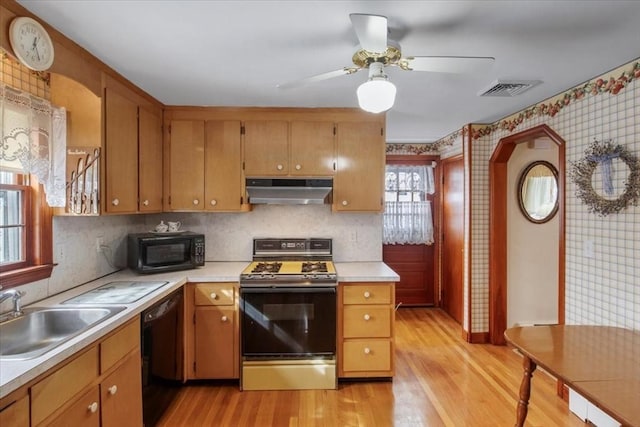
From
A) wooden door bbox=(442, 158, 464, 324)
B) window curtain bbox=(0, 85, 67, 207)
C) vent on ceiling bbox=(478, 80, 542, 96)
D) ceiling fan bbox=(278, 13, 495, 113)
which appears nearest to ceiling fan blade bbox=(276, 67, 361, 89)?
ceiling fan bbox=(278, 13, 495, 113)

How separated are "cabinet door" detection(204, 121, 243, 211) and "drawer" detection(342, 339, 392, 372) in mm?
1534

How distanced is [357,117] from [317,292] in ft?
5.05

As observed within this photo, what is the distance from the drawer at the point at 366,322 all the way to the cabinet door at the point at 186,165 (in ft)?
5.25

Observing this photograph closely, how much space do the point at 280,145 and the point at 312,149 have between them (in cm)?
28

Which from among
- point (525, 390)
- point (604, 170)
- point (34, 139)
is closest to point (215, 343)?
point (34, 139)

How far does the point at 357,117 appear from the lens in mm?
2939

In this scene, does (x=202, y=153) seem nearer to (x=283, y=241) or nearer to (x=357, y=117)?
(x=283, y=241)

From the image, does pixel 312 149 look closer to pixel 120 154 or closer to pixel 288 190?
pixel 288 190

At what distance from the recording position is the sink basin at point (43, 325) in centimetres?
156

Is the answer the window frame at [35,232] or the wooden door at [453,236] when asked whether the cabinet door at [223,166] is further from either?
the wooden door at [453,236]

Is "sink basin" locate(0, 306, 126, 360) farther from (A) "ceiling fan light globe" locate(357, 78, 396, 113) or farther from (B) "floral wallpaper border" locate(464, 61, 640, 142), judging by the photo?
(B) "floral wallpaper border" locate(464, 61, 640, 142)

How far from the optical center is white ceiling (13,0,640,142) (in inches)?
57.8

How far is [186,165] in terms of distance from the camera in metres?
2.92

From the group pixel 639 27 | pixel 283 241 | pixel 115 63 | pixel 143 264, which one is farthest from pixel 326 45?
pixel 143 264
